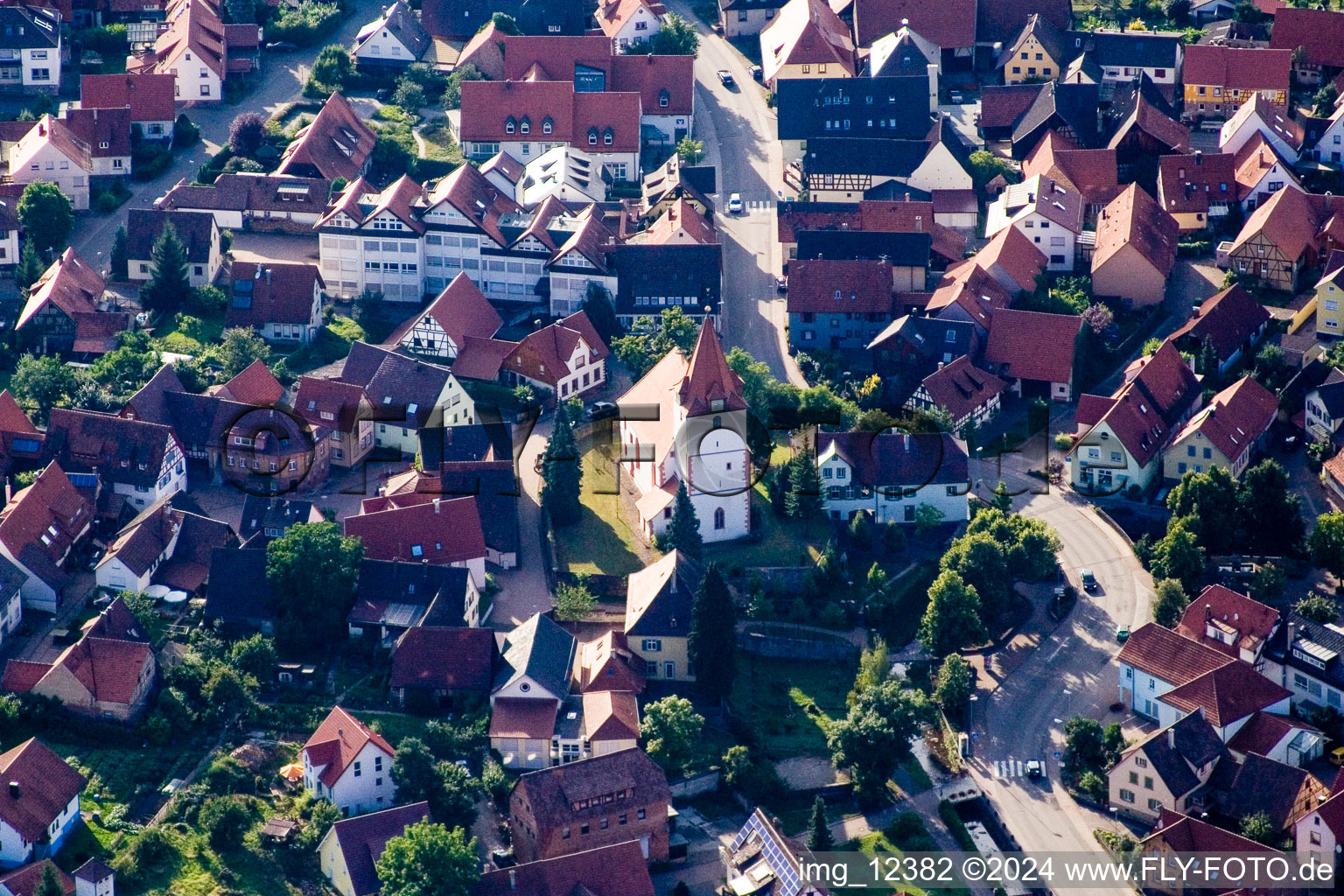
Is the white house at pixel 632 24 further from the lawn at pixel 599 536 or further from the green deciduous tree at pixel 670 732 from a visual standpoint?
the green deciduous tree at pixel 670 732

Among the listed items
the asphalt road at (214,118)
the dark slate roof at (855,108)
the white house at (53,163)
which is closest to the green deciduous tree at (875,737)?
the dark slate roof at (855,108)

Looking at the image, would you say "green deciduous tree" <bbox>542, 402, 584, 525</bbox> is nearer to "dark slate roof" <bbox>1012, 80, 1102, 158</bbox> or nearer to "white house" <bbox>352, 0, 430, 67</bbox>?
"dark slate roof" <bbox>1012, 80, 1102, 158</bbox>

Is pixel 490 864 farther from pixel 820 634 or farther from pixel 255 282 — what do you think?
pixel 255 282

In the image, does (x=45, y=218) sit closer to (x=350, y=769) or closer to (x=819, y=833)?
(x=350, y=769)

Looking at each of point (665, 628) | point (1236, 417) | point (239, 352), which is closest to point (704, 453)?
point (665, 628)

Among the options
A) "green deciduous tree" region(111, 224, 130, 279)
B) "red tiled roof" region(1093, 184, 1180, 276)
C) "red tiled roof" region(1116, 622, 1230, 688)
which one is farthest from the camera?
"red tiled roof" region(1093, 184, 1180, 276)

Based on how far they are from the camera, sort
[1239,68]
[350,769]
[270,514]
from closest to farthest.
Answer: [350,769] → [270,514] → [1239,68]

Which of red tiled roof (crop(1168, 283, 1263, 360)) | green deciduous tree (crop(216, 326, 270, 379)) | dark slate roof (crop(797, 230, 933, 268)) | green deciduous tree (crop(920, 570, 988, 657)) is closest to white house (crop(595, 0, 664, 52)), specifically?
dark slate roof (crop(797, 230, 933, 268))
